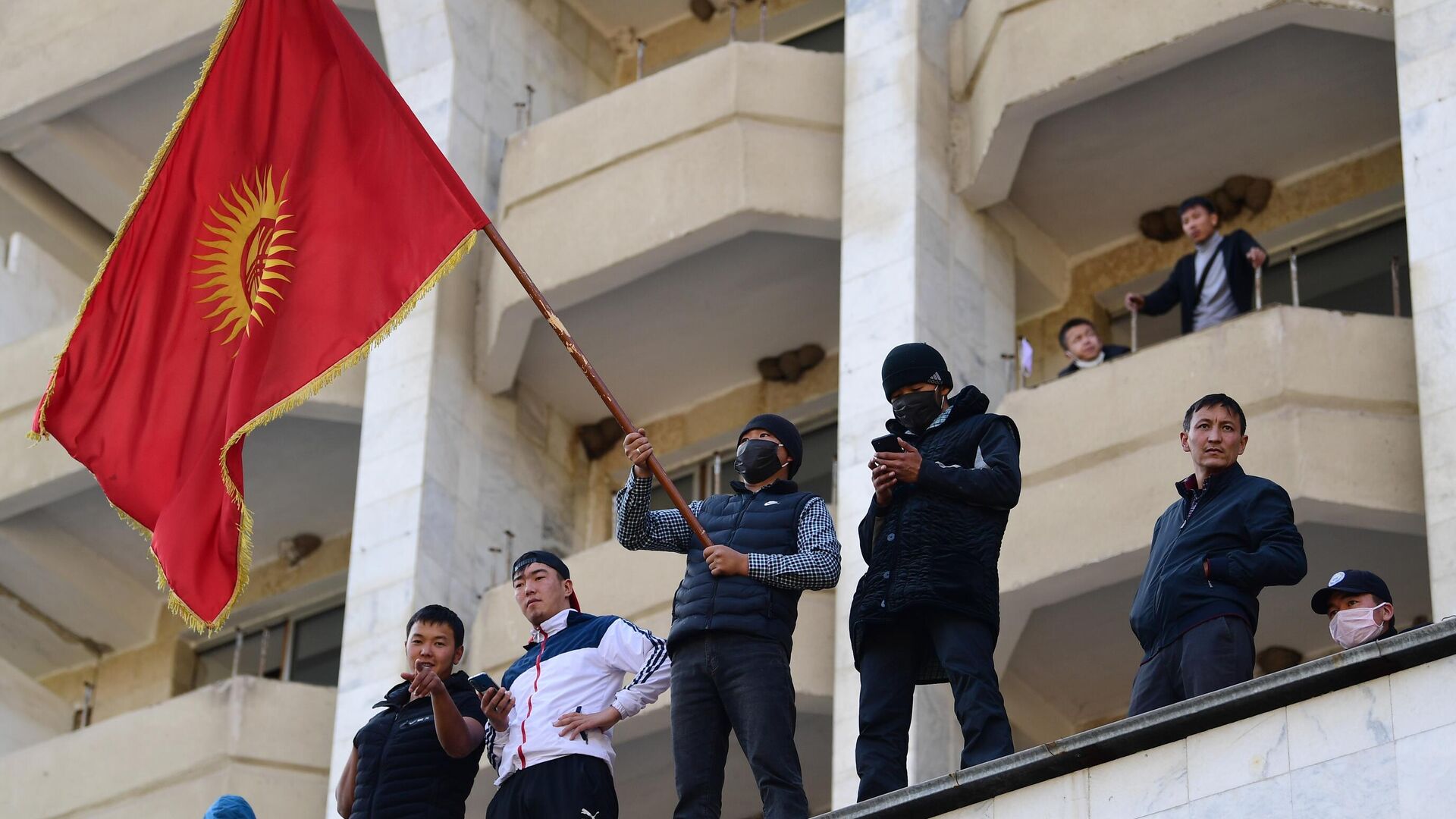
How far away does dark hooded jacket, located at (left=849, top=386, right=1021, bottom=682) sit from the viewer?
32.7ft

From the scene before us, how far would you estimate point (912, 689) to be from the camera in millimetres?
10047

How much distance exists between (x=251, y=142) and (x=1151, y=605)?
5036 mm

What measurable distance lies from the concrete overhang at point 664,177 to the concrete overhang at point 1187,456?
8.67 feet

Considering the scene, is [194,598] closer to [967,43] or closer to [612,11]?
[967,43]

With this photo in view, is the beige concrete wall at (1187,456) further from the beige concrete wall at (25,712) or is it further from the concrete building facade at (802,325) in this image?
the beige concrete wall at (25,712)

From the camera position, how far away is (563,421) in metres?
20.2

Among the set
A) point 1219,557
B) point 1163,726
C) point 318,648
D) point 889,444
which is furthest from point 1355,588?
point 318,648

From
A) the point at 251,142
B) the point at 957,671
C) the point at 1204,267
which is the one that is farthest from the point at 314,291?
the point at 1204,267

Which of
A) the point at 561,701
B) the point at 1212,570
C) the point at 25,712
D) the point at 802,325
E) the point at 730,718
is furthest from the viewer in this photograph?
the point at 25,712

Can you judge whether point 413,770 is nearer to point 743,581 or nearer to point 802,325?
point 743,581

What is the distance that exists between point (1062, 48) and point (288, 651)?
27.0 ft

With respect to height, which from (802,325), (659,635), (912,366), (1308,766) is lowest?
(1308,766)

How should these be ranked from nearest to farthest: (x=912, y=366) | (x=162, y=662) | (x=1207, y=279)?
(x=912, y=366), (x=1207, y=279), (x=162, y=662)

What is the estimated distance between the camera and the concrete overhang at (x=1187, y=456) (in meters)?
14.9
